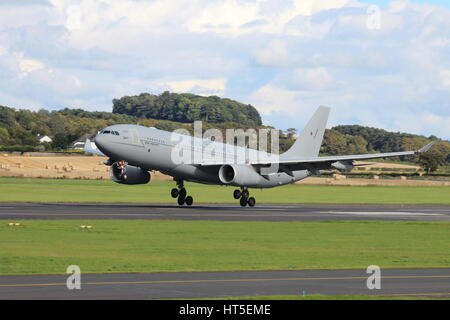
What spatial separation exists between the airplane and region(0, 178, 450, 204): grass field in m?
8.56

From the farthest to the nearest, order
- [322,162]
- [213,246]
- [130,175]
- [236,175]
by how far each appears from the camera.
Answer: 1. [322,162]
2. [130,175]
3. [236,175]
4. [213,246]

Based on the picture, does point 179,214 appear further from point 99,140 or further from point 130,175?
point 130,175

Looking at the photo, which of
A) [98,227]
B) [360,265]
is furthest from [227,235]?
[360,265]

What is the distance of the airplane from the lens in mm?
57812

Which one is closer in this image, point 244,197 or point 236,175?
point 236,175

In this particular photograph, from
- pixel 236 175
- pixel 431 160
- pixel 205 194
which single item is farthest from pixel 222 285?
pixel 431 160

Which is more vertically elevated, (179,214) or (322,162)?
(322,162)

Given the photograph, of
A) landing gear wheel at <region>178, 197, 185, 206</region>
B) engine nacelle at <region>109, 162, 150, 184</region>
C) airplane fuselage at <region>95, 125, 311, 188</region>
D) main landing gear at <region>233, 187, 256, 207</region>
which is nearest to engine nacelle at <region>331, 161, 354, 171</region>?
airplane fuselage at <region>95, 125, 311, 188</region>

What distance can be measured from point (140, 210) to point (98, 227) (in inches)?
569

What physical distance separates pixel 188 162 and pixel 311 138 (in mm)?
16754

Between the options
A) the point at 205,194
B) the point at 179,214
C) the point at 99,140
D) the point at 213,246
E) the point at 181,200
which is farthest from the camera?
the point at 205,194

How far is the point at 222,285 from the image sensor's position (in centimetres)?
2291

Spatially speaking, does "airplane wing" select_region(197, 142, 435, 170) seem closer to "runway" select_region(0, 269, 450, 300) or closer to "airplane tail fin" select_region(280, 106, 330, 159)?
"airplane tail fin" select_region(280, 106, 330, 159)
